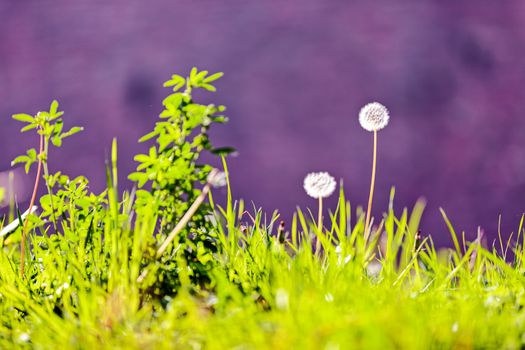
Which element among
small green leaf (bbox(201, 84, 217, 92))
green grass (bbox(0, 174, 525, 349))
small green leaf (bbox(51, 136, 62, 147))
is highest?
small green leaf (bbox(201, 84, 217, 92))

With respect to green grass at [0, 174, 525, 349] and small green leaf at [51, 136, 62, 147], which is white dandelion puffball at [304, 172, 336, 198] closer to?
green grass at [0, 174, 525, 349]

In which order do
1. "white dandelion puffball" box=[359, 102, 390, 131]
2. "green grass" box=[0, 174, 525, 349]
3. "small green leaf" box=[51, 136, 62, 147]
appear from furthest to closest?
"white dandelion puffball" box=[359, 102, 390, 131] → "small green leaf" box=[51, 136, 62, 147] → "green grass" box=[0, 174, 525, 349]

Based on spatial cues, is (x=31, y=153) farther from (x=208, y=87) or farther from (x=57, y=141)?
(x=208, y=87)

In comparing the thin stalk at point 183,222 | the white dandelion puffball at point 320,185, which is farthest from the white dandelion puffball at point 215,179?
the white dandelion puffball at point 320,185

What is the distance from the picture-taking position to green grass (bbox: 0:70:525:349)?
149cm

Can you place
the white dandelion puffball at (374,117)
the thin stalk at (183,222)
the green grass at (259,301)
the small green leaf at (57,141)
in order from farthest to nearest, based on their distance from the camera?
the white dandelion puffball at (374,117)
the small green leaf at (57,141)
the thin stalk at (183,222)
the green grass at (259,301)

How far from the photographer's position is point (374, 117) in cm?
280

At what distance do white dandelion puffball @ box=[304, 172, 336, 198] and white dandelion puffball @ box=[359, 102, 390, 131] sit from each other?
0.31 meters

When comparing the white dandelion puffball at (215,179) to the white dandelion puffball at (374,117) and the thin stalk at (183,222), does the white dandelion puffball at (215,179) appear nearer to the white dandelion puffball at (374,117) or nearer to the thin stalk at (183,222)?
the thin stalk at (183,222)

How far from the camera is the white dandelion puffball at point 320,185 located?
2.57m

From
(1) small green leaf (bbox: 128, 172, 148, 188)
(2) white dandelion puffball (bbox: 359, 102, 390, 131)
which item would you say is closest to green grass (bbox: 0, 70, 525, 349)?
(1) small green leaf (bbox: 128, 172, 148, 188)

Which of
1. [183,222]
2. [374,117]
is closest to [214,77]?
[183,222]

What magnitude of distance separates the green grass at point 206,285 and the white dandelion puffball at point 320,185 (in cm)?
12

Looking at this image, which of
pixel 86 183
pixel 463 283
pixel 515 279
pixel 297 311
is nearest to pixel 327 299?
pixel 297 311
